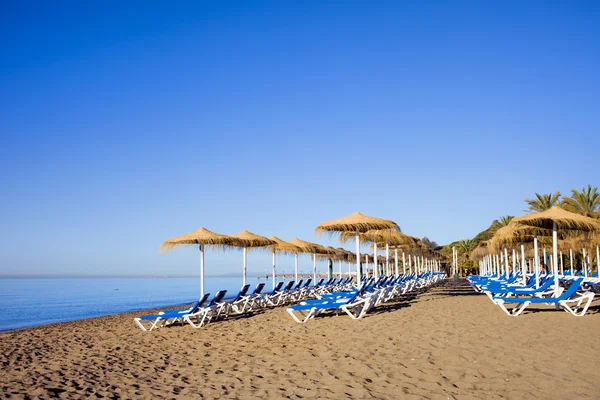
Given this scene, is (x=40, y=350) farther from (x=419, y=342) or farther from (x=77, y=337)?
(x=419, y=342)

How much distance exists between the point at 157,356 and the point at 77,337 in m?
3.51

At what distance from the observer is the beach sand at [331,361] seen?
4246 mm

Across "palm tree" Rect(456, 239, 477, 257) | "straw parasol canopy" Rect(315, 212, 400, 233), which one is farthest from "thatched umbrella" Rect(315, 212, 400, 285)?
"palm tree" Rect(456, 239, 477, 257)

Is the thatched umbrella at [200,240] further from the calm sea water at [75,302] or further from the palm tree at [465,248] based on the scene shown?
the palm tree at [465,248]

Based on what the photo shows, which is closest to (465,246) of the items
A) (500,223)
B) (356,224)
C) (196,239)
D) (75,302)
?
(500,223)

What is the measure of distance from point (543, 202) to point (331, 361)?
25.9 meters

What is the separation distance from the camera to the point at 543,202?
90.3 feet

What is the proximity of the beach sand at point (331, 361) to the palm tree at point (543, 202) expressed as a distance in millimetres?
20275

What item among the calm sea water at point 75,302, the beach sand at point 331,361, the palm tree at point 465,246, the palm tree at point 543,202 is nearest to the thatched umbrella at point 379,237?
the beach sand at point 331,361

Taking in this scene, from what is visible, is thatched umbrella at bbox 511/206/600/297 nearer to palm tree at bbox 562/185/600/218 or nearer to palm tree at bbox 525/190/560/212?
palm tree at bbox 562/185/600/218

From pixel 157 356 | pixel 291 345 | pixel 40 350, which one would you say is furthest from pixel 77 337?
pixel 291 345

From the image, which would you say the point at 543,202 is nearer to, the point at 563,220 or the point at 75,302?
the point at 563,220

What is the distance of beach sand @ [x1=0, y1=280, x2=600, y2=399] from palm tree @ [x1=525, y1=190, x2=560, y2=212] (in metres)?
20.3

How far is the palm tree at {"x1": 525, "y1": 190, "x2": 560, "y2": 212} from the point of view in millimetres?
27078
